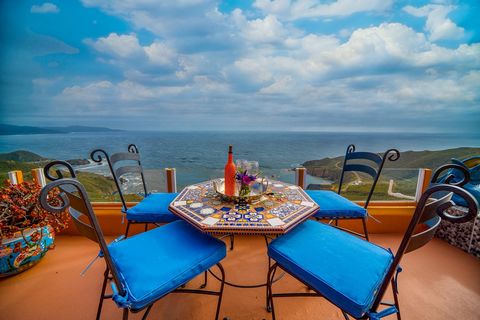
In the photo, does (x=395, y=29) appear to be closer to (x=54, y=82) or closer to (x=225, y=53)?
(x=225, y=53)

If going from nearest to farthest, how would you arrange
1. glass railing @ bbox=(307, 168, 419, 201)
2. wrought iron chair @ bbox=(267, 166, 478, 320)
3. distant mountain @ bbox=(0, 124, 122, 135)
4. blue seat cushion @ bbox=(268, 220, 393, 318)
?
wrought iron chair @ bbox=(267, 166, 478, 320)
blue seat cushion @ bbox=(268, 220, 393, 318)
glass railing @ bbox=(307, 168, 419, 201)
distant mountain @ bbox=(0, 124, 122, 135)

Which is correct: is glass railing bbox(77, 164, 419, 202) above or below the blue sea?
below

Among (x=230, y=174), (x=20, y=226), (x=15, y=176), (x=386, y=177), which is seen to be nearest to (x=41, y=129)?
(x=15, y=176)

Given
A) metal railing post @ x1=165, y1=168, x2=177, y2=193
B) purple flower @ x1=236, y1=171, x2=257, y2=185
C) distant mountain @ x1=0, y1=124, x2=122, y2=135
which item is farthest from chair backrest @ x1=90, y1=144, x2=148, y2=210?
distant mountain @ x1=0, y1=124, x2=122, y2=135

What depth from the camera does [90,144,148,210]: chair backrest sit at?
1606mm

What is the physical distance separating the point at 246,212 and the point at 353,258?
2.02 ft

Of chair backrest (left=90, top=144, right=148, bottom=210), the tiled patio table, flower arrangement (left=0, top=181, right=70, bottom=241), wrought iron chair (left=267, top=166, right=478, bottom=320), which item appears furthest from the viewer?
chair backrest (left=90, top=144, right=148, bottom=210)

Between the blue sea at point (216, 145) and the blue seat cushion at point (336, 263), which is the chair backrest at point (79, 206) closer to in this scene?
the blue seat cushion at point (336, 263)

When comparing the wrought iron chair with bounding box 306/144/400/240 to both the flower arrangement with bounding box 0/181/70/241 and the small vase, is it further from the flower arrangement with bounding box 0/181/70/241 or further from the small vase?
the flower arrangement with bounding box 0/181/70/241

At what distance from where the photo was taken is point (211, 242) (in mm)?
1108

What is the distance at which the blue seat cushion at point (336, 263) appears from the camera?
0.78 m

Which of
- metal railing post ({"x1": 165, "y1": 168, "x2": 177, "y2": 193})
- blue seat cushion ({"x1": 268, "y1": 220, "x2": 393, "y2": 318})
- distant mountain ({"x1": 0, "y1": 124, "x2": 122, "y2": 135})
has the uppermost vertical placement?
distant mountain ({"x1": 0, "y1": 124, "x2": 122, "y2": 135})

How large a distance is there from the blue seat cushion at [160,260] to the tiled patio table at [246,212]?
15cm

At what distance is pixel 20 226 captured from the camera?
5.15ft
